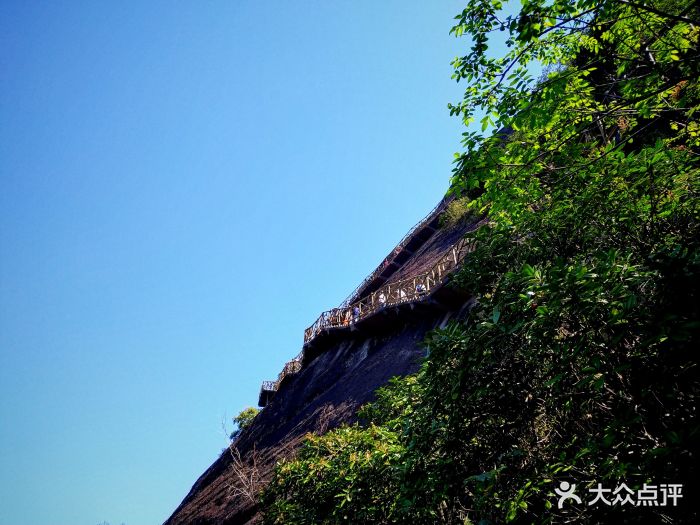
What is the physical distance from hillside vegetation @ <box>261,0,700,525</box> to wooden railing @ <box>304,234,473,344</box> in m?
7.17

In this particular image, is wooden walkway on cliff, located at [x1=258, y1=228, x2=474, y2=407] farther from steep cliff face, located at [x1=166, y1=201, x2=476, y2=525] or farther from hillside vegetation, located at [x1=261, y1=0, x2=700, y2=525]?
hillside vegetation, located at [x1=261, y1=0, x2=700, y2=525]

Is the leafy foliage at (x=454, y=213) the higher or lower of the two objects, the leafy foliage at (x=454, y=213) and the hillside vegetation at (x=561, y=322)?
the higher

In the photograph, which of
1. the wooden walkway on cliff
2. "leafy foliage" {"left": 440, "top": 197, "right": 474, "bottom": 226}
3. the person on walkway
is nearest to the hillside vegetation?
the wooden walkway on cliff

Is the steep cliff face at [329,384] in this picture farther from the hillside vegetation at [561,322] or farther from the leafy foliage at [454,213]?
the hillside vegetation at [561,322]

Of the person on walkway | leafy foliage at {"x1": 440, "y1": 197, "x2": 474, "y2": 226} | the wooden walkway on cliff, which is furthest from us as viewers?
leafy foliage at {"x1": 440, "y1": 197, "x2": 474, "y2": 226}

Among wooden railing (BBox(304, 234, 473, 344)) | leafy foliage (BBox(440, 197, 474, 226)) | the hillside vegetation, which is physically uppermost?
leafy foliage (BBox(440, 197, 474, 226))

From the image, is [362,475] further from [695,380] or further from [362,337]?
[362,337]

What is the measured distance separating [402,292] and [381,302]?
145 centimetres

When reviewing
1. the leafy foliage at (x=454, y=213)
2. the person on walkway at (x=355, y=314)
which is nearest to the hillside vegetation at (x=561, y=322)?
the person on walkway at (x=355, y=314)

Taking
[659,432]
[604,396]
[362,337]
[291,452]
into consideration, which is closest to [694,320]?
[659,432]

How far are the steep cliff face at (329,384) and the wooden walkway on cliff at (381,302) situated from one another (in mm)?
114

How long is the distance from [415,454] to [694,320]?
2.67m

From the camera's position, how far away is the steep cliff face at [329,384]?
1481cm

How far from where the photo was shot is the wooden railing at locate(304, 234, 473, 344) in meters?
15.7
